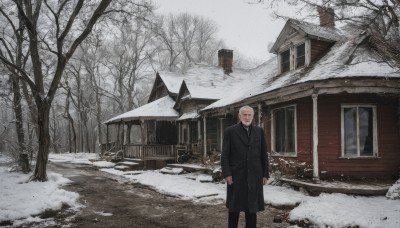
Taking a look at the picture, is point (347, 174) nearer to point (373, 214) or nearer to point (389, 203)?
point (389, 203)

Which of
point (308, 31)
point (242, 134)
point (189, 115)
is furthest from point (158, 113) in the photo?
point (242, 134)

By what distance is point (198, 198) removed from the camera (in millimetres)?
10125

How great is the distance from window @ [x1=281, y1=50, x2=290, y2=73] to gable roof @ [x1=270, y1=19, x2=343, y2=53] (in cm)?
45

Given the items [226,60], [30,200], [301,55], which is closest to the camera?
[30,200]

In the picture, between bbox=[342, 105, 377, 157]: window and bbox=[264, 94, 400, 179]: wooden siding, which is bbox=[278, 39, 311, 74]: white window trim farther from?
bbox=[342, 105, 377, 157]: window

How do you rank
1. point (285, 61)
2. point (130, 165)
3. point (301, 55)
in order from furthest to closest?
point (130, 165), point (285, 61), point (301, 55)

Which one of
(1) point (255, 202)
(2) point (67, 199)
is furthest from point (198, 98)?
(1) point (255, 202)

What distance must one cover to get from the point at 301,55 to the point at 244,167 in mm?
10609

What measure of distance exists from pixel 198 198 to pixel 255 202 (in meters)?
5.60

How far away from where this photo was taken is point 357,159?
36.2 ft

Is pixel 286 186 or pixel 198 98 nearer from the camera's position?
pixel 286 186

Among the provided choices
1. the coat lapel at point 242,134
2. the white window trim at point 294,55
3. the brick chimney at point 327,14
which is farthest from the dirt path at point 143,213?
the white window trim at point 294,55

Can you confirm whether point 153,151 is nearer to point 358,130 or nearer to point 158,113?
point 158,113

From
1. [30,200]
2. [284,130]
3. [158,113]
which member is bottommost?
[30,200]
